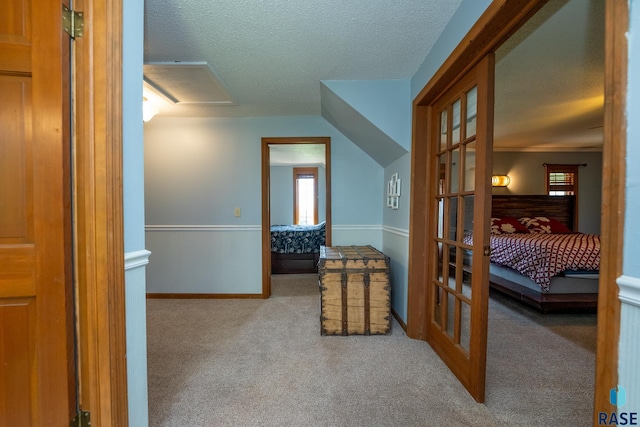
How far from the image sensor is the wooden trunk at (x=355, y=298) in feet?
7.87

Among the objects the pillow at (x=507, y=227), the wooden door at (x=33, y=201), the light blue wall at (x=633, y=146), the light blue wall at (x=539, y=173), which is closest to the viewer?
the light blue wall at (x=633, y=146)

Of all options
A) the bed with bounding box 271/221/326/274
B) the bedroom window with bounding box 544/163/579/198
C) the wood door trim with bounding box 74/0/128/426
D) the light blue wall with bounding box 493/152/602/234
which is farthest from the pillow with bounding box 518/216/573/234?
the wood door trim with bounding box 74/0/128/426

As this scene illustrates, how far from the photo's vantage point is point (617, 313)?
0.72 meters

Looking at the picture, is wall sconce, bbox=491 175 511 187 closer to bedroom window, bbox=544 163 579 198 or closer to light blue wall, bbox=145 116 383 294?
bedroom window, bbox=544 163 579 198

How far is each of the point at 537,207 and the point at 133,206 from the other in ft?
19.7

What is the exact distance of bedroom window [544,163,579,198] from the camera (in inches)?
203

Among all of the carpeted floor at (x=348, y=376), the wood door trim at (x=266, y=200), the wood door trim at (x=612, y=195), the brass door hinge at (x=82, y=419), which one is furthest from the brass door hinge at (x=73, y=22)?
the wood door trim at (x=266, y=200)

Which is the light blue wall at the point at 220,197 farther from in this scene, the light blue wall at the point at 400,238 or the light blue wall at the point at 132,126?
the light blue wall at the point at 132,126

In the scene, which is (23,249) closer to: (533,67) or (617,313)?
(617,313)

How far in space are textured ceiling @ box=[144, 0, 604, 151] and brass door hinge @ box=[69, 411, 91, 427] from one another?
1915mm

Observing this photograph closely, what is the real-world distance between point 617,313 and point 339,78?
91.9 inches

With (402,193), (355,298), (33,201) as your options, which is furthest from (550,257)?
(33,201)

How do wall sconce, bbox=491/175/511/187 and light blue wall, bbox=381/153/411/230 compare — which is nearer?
light blue wall, bbox=381/153/411/230

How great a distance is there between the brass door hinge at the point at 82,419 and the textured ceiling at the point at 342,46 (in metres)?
1.91
